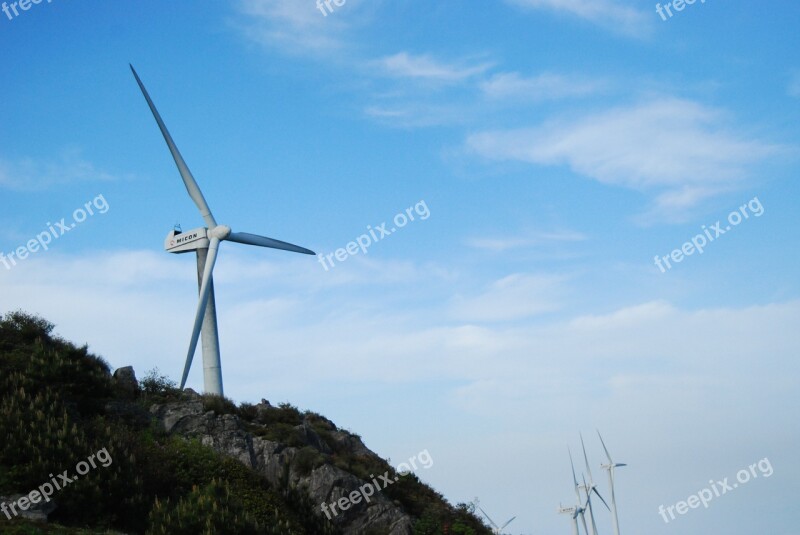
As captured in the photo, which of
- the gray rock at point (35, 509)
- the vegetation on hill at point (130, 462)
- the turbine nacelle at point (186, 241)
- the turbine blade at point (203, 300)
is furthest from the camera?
the turbine nacelle at point (186, 241)

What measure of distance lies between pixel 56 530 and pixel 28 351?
17813mm

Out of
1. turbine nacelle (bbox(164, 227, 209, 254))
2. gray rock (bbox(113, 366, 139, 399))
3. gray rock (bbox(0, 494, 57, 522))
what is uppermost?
turbine nacelle (bbox(164, 227, 209, 254))

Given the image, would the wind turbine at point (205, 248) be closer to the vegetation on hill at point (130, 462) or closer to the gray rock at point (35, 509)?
the vegetation on hill at point (130, 462)

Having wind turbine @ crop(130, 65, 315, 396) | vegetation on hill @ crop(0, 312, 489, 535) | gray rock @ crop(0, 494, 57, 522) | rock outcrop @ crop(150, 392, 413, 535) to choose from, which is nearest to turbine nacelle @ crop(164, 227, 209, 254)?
wind turbine @ crop(130, 65, 315, 396)

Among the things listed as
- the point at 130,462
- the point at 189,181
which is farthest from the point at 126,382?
the point at 189,181

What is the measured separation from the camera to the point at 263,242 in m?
55.4

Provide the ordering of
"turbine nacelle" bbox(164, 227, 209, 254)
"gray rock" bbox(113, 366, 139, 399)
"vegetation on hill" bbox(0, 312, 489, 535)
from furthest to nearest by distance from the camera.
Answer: "turbine nacelle" bbox(164, 227, 209, 254), "gray rock" bbox(113, 366, 139, 399), "vegetation on hill" bbox(0, 312, 489, 535)

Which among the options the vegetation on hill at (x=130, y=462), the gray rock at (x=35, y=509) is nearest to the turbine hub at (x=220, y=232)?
the vegetation on hill at (x=130, y=462)

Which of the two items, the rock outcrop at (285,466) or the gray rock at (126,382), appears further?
the gray rock at (126,382)

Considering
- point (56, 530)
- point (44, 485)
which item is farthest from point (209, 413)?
point (56, 530)

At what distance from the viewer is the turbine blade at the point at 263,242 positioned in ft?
176

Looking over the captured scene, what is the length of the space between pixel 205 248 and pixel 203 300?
427cm

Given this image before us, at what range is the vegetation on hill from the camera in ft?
93.9

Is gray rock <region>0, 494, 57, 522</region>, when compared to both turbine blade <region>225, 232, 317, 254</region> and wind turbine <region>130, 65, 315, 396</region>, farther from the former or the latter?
turbine blade <region>225, 232, 317, 254</region>
